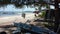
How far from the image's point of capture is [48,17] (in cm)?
374

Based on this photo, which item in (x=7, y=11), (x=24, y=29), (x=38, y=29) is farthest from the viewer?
(x=7, y=11)

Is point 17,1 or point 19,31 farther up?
point 17,1

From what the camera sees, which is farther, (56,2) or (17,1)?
(17,1)

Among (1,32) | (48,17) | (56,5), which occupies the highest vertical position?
(56,5)

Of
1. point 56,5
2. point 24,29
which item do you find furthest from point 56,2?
point 24,29

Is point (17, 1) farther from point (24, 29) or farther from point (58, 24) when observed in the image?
point (58, 24)

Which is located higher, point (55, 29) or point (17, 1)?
point (17, 1)

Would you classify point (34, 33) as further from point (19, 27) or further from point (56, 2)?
point (56, 2)

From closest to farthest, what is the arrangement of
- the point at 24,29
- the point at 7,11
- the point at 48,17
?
1. the point at 24,29
2. the point at 48,17
3. the point at 7,11

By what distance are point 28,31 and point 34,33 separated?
0.15 metres

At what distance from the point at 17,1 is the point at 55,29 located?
101 cm

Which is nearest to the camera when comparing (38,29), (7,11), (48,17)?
(38,29)

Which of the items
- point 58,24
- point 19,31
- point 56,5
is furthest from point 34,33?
point 56,5

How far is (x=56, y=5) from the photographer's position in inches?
116
